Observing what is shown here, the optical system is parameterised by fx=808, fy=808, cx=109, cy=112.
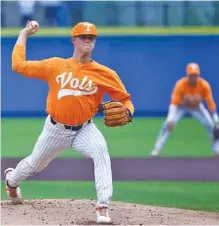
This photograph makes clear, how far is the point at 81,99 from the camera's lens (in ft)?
23.2

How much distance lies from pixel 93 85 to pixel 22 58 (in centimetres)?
68

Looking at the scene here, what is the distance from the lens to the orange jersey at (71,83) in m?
7.05

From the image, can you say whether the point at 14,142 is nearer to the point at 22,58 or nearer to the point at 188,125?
the point at 188,125

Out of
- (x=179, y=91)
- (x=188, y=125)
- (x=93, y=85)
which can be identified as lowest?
(x=188, y=125)

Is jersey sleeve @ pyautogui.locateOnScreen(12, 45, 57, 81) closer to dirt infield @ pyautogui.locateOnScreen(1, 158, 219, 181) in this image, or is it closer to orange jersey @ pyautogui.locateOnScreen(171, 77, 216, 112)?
dirt infield @ pyautogui.locateOnScreen(1, 158, 219, 181)

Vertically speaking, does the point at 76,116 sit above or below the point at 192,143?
above

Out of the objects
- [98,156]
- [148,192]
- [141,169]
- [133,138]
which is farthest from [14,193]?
[133,138]

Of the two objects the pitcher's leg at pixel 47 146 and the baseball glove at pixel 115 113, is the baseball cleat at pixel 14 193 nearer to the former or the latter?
the pitcher's leg at pixel 47 146

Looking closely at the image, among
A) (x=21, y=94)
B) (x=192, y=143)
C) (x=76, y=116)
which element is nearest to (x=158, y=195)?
(x=76, y=116)

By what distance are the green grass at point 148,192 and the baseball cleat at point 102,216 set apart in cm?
156

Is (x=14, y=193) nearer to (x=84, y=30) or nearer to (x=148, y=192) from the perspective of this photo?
(x=84, y=30)

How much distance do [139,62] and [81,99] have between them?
546 inches

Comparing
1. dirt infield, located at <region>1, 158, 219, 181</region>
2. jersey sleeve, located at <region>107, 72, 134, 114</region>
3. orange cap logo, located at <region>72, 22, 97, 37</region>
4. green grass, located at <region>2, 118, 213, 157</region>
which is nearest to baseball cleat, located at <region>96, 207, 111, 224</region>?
jersey sleeve, located at <region>107, 72, 134, 114</region>

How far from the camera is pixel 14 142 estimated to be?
15062 millimetres
